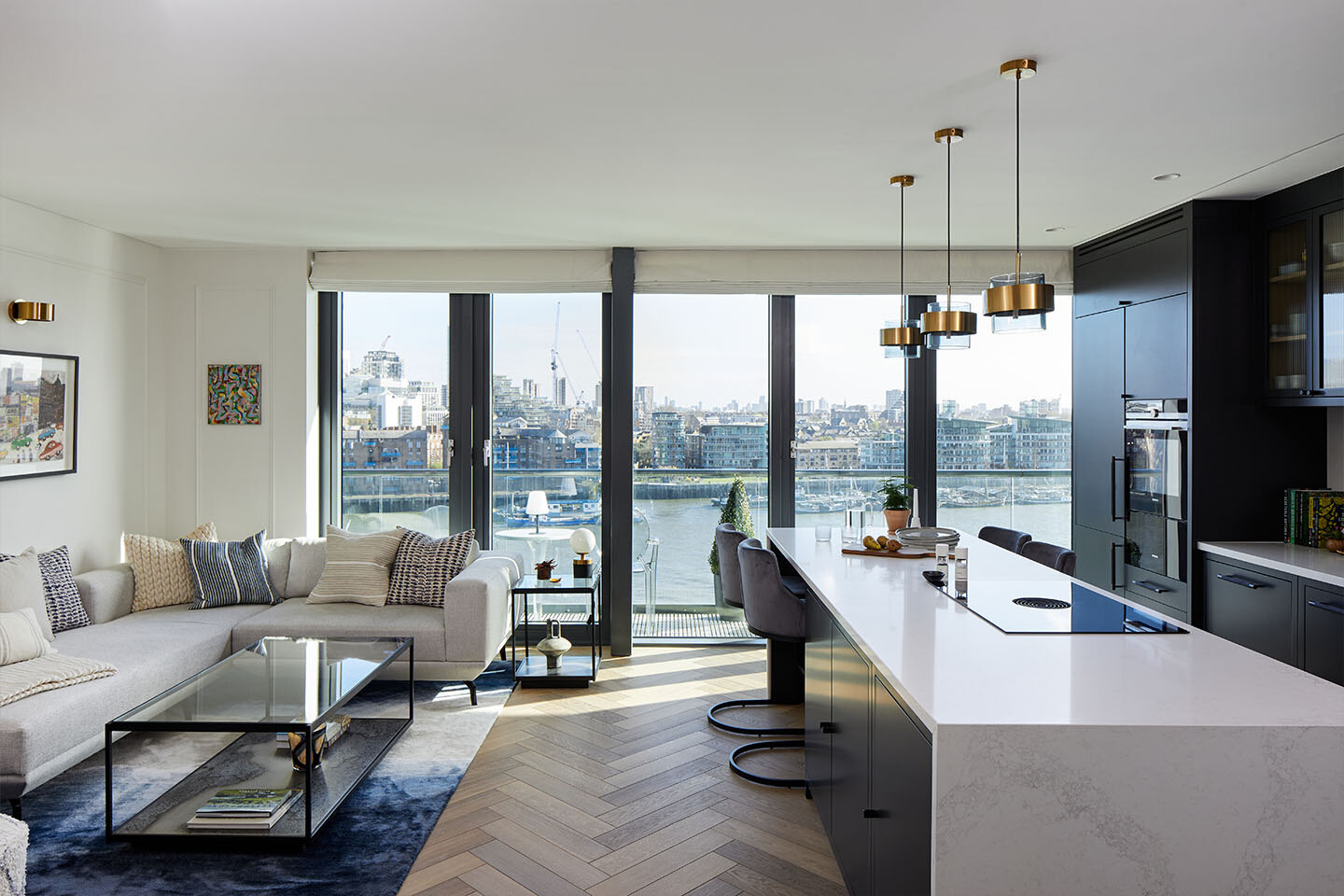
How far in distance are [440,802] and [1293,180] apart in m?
4.47

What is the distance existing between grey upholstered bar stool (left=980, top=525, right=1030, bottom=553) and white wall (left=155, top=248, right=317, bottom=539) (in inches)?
160

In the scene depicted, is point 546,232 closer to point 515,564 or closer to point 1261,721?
point 515,564

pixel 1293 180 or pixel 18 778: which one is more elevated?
pixel 1293 180

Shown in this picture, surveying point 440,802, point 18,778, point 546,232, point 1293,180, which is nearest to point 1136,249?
point 1293,180

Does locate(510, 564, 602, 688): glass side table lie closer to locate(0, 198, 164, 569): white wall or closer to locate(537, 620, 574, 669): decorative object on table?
locate(537, 620, 574, 669): decorative object on table

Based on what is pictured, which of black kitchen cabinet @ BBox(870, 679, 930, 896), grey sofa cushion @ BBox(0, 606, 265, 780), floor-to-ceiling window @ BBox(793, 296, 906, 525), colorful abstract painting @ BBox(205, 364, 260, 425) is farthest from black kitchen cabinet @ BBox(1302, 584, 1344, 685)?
colorful abstract painting @ BBox(205, 364, 260, 425)

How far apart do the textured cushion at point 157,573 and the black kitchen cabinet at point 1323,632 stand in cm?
542

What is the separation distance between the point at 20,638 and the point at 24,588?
1.46 feet

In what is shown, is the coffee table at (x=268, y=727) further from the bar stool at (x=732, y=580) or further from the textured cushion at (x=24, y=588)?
the bar stool at (x=732, y=580)

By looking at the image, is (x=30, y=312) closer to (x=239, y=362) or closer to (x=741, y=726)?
(x=239, y=362)

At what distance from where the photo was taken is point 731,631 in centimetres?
593

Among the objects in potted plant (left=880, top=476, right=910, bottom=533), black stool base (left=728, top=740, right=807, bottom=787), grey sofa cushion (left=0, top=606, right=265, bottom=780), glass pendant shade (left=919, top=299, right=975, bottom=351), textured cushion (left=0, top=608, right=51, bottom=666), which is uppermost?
glass pendant shade (left=919, top=299, right=975, bottom=351)

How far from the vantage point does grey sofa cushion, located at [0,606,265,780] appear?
10.5ft

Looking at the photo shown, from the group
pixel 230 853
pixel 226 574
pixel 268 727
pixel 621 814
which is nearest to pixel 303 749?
pixel 268 727
